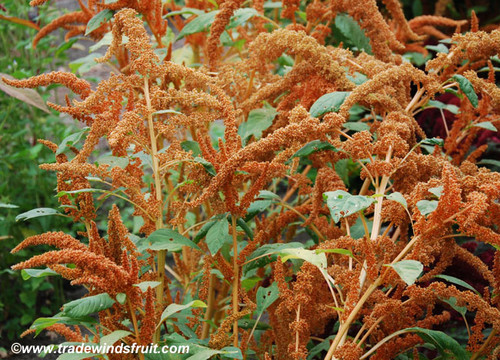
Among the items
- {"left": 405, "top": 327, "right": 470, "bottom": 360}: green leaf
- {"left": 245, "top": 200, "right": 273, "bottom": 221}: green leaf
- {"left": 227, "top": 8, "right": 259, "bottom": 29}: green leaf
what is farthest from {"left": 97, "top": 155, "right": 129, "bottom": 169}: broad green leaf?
{"left": 405, "top": 327, "right": 470, "bottom": 360}: green leaf

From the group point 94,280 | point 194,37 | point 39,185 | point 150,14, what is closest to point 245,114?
point 150,14

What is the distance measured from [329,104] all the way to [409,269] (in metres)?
0.48

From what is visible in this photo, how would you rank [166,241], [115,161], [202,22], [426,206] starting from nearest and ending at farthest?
[426,206] → [166,241] → [115,161] → [202,22]

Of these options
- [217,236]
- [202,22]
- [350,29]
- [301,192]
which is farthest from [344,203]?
[350,29]

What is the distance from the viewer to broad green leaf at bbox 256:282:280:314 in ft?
4.47

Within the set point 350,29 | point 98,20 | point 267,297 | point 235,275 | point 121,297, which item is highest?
point 98,20

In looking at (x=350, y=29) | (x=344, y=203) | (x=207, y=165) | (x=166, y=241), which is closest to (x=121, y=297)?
(x=166, y=241)

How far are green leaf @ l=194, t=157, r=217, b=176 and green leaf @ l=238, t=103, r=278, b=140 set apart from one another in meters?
0.38

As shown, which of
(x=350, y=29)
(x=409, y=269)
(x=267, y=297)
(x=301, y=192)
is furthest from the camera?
(x=350, y=29)

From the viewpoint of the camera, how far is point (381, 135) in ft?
4.13

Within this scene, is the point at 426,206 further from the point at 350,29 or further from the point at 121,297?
the point at 350,29

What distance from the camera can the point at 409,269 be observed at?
93 cm

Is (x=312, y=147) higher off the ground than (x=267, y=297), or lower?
higher

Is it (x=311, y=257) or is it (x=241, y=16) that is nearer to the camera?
(x=311, y=257)
